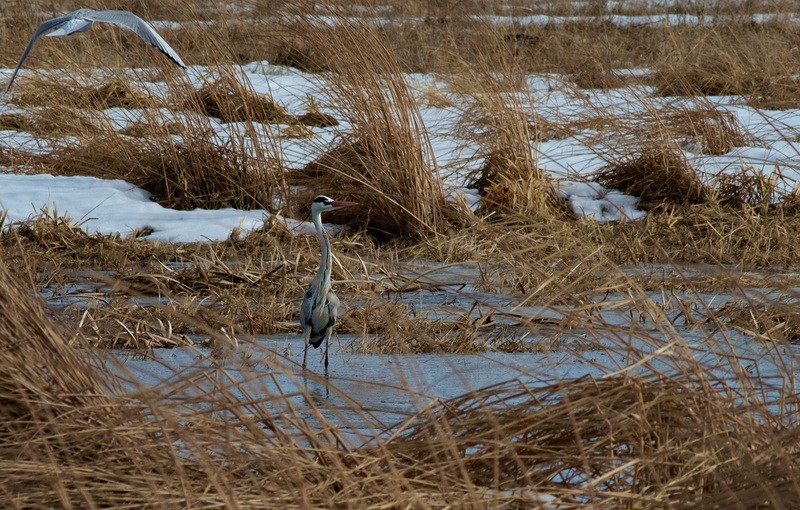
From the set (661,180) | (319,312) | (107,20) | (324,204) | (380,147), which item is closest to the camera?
(319,312)

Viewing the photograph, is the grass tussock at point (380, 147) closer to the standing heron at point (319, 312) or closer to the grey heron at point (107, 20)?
the grey heron at point (107, 20)

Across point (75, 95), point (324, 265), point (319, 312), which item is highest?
point (75, 95)

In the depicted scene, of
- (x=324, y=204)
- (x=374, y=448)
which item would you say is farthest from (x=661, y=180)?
(x=374, y=448)

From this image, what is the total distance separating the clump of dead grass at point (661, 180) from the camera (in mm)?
7238

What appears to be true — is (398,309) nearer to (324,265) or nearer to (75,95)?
(324,265)

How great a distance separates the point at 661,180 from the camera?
736cm

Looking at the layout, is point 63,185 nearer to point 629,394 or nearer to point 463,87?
point 463,87

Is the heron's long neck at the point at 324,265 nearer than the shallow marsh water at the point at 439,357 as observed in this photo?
No

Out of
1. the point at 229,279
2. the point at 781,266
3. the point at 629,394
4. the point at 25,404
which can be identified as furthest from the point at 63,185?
the point at 629,394

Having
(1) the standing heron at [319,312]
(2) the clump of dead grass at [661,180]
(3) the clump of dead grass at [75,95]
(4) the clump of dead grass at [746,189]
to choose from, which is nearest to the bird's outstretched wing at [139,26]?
(1) the standing heron at [319,312]

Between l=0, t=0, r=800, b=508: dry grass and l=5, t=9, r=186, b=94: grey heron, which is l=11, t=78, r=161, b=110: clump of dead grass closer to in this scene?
l=0, t=0, r=800, b=508: dry grass

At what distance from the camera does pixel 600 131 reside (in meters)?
7.65

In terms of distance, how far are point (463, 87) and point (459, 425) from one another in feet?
19.6

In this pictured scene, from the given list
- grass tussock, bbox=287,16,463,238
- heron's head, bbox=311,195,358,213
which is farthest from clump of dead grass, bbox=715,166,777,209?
heron's head, bbox=311,195,358,213
